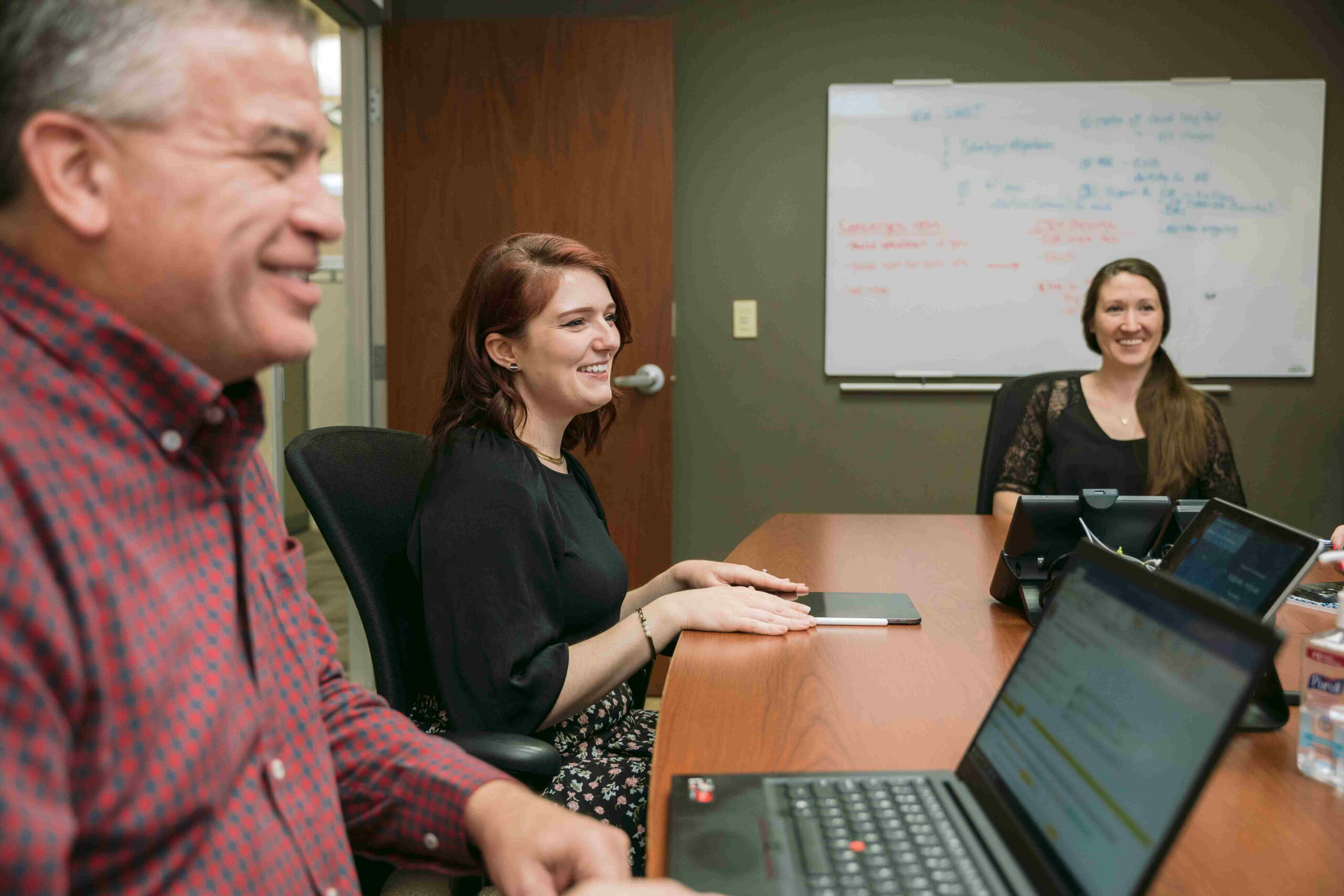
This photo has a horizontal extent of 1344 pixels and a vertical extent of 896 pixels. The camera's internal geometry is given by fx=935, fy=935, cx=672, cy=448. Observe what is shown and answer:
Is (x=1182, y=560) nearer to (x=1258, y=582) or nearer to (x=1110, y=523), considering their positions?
(x=1258, y=582)

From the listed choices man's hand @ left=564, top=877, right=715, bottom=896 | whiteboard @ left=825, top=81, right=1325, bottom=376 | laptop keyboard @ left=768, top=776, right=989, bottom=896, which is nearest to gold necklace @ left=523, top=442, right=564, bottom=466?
laptop keyboard @ left=768, top=776, right=989, bottom=896

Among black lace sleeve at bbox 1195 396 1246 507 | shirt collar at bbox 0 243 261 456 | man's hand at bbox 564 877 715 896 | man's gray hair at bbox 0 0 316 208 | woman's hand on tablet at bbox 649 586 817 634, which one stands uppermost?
man's gray hair at bbox 0 0 316 208

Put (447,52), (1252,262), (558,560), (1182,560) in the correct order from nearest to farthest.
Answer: (1182,560) < (558,560) < (447,52) < (1252,262)

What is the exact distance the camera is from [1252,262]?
3227 mm

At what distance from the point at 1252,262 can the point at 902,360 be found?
1.23 m

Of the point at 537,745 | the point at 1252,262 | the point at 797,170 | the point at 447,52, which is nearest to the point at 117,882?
the point at 537,745

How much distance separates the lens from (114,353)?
57 centimetres

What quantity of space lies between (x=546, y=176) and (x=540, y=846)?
2.59 m

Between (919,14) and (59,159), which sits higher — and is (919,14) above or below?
above

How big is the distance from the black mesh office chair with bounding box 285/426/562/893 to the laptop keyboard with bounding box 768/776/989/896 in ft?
1.44

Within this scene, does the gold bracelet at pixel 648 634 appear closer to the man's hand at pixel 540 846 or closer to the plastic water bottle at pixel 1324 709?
the man's hand at pixel 540 846

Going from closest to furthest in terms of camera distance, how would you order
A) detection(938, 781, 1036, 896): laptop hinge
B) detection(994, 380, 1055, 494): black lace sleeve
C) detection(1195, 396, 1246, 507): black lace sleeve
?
detection(938, 781, 1036, 896): laptop hinge → detection(1195, 396, 1246, 507): black lace sleeve → detection(994, 380, 1055, 494): black lace sleeve

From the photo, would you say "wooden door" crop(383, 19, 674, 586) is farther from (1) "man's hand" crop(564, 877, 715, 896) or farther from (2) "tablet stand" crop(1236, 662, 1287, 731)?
(1) "man's hand" crop(564, 877, 715, 896)

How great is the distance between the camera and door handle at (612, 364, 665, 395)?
9.64ft
